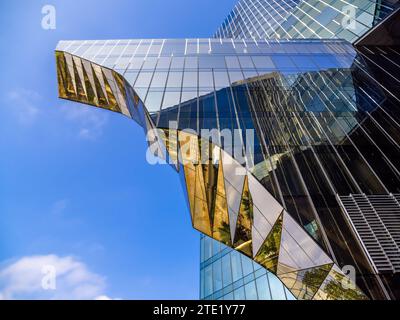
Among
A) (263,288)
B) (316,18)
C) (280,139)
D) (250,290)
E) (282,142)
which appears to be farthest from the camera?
(316,18)

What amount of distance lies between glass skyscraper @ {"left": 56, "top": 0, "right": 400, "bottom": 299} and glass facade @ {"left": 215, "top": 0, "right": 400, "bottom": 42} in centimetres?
32

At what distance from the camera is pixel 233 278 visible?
A: 846 inches

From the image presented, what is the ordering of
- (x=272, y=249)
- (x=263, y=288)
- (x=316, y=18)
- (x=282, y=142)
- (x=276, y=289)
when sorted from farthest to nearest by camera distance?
1. (x=316, y=18)
2. (x=263, y=288)
3. (x=276, y=289)
4. (x=282, y=142)
5. (x=272, y=249)

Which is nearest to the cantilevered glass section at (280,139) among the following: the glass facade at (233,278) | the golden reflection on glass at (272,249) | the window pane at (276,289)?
the golden reflection on glass at (272,249)

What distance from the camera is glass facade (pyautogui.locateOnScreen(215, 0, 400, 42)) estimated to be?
1881 cm

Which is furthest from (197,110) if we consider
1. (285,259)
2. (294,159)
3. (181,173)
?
(285,259)

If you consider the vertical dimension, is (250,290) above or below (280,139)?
below

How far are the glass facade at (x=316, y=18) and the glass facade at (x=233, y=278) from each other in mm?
19081

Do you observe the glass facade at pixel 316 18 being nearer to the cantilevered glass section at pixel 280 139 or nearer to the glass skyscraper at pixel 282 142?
the glass skyscraper at pixel 282 142

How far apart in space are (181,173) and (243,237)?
14.1ft

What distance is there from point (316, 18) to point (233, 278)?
81.7 feet

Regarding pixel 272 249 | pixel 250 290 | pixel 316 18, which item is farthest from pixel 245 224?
pixel 316 18

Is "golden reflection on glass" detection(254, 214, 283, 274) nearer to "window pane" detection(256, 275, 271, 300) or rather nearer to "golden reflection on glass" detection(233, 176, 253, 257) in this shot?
"golden reflection on glass" detection(233, 176, 253, 257)

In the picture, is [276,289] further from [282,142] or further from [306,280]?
[282,142]
